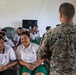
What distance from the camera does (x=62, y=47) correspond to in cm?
153

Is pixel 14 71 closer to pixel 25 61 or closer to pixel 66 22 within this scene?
pixel 25 61

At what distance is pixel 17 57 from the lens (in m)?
3.00

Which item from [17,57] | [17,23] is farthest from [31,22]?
[17,57]

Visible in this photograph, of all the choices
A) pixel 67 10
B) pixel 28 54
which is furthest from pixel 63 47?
pixel 28 54

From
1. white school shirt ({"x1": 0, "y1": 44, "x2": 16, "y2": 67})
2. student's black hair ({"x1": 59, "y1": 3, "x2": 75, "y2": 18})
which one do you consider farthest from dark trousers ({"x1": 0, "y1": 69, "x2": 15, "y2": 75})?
student's black hair ({"x1": 59, "y1": 3, "x2": 75, "y2": 18})

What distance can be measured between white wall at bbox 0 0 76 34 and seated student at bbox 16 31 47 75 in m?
5.28

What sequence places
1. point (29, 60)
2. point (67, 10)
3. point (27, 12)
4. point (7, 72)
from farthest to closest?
point (27, 12) → point (29, 60) → point (7, 72) → point (67, 10)

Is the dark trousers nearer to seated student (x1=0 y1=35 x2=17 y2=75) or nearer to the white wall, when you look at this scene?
seated student (x1=0 y1=35 x2=17 y2=75)

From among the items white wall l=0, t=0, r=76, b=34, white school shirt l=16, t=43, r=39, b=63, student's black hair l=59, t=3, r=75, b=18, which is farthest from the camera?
white wall l=0, t=0, r=76, b=34

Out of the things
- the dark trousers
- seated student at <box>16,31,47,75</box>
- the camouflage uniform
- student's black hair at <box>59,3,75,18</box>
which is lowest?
the dark trousers

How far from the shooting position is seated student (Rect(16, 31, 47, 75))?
2.88 meters

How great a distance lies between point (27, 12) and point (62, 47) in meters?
7.00

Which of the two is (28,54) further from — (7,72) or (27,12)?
(27,12)

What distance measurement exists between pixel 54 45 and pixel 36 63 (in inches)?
56.8
